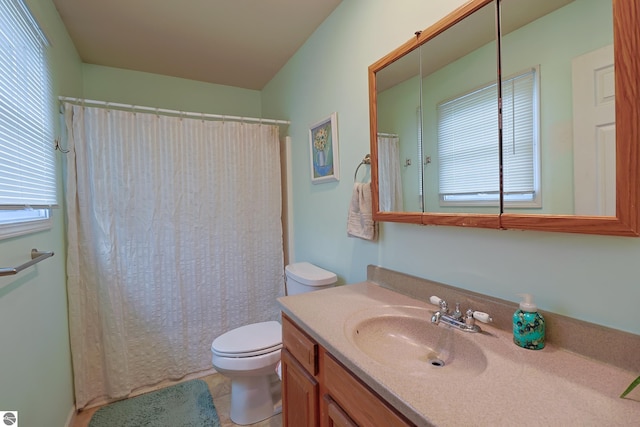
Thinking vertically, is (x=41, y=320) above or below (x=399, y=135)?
below

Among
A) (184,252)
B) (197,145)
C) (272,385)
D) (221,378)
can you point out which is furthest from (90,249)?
(272,385)

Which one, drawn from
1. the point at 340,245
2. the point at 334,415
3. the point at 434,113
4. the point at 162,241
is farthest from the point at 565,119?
the point at 162,241

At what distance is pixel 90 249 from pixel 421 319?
6.54 ft

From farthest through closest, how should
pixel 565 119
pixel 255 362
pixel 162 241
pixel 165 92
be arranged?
pixel 165 92 → pixel 162 241 → pixel 255 362 → pixel 565 119

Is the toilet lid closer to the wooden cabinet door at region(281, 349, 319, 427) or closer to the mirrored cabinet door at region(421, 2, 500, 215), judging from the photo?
the wooden cabinet door at region(281, 349, 319, 427)

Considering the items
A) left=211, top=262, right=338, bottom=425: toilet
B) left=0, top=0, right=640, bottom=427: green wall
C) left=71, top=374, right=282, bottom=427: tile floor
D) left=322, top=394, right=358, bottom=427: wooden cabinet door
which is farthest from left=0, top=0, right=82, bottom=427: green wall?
left=322, top=394, right=358, bottom=427: wooden cabinet door

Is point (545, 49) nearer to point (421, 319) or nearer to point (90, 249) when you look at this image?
point (421, 319)

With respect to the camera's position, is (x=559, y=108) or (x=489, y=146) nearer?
(x=559, y=108)

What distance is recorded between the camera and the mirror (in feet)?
2.15

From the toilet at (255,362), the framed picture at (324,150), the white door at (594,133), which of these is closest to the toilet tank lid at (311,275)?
the toilet at (255,362)

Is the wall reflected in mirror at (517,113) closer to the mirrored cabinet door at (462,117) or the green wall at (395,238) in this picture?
the mirrored cabinet door at (462,117)

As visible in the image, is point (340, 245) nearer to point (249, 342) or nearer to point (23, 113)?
point (249, 342)

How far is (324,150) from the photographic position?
1871 mm

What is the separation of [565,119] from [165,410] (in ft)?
7.93
